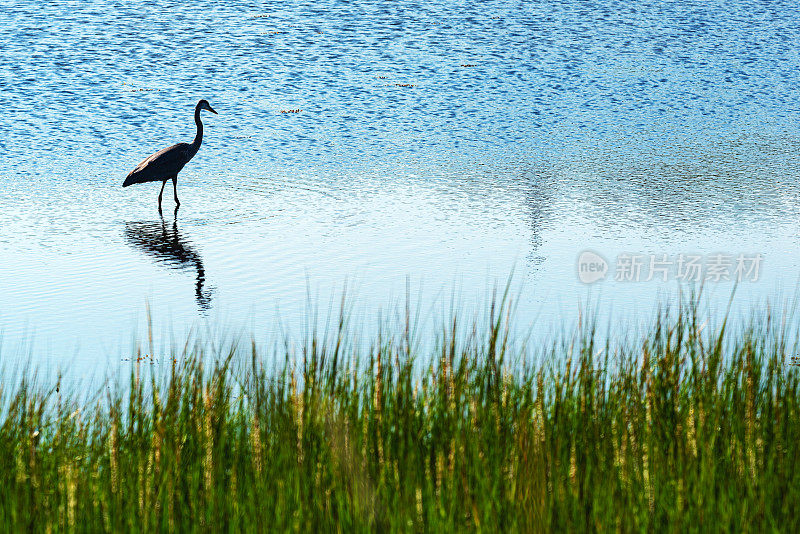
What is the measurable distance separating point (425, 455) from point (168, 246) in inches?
201

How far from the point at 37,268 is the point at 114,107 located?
873 cm

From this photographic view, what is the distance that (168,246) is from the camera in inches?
340

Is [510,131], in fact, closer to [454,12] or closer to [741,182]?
[741,182]

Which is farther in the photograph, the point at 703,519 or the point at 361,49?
the point at 361,49

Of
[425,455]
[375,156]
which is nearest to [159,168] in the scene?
[375,156]

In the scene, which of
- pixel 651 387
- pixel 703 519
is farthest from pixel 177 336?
pixel 703 519

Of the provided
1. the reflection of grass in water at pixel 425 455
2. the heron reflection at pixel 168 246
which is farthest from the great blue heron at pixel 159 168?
the reflection of grass in water at pixel 425 455

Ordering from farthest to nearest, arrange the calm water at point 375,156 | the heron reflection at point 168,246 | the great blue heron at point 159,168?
1. the great blue heron at point 159,168
2. the heron reflection at point 168,246
3. the calm water at point 375,156

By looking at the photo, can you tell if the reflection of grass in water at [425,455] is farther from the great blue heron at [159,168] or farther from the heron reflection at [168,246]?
the great blue heron at [159,168]

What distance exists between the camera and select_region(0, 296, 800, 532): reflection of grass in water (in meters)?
3.44

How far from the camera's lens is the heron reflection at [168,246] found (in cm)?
745

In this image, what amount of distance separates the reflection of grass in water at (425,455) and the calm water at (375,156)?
1.18 m

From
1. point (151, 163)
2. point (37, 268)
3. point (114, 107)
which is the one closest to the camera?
point (37, 268)

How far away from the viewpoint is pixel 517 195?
10508 millimetres
